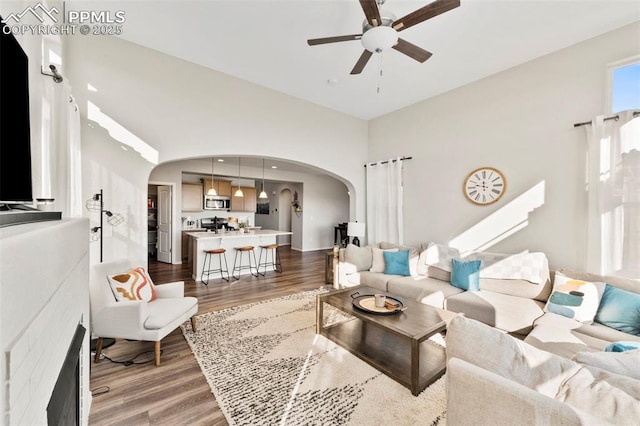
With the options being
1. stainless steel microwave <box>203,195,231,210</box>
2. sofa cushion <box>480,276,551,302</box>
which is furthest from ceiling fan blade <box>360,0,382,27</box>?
stainless steel microwave <box>203,195,231,210</box>

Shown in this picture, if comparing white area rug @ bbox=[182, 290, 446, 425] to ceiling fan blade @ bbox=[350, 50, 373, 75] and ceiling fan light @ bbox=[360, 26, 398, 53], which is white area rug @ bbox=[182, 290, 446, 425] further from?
ceiling fan blade @ bbox=[350, 50, 373, 75]

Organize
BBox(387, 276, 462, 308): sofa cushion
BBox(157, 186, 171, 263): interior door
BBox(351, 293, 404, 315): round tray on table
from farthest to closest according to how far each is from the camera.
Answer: BBox(157, 186, 171, 263): interior door → BBox(387, 276, 462, 308): sofa cushion → BBox(351, 293, 404, 315): round tray on table

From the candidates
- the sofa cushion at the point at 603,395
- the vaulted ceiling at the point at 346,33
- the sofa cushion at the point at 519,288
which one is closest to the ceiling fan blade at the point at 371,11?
the vaulted ceiling at the point at 346,33

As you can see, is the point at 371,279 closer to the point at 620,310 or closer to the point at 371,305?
the point at 371,305

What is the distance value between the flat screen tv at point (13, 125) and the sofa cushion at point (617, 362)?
2.58 m

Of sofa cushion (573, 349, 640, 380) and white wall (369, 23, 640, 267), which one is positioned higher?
white wall (369, 23, 640, 267)

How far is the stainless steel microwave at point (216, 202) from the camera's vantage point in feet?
26.7

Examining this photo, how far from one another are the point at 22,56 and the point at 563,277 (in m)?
4.63

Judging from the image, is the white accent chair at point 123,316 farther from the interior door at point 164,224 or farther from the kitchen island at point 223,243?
the interior door at point 164,224

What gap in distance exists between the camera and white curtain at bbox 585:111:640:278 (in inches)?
110

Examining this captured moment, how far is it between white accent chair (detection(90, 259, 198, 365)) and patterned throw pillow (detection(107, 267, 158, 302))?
0.09m

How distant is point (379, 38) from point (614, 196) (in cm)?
314

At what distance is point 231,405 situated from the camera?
1981 mm

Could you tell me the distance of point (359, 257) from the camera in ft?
15.4
